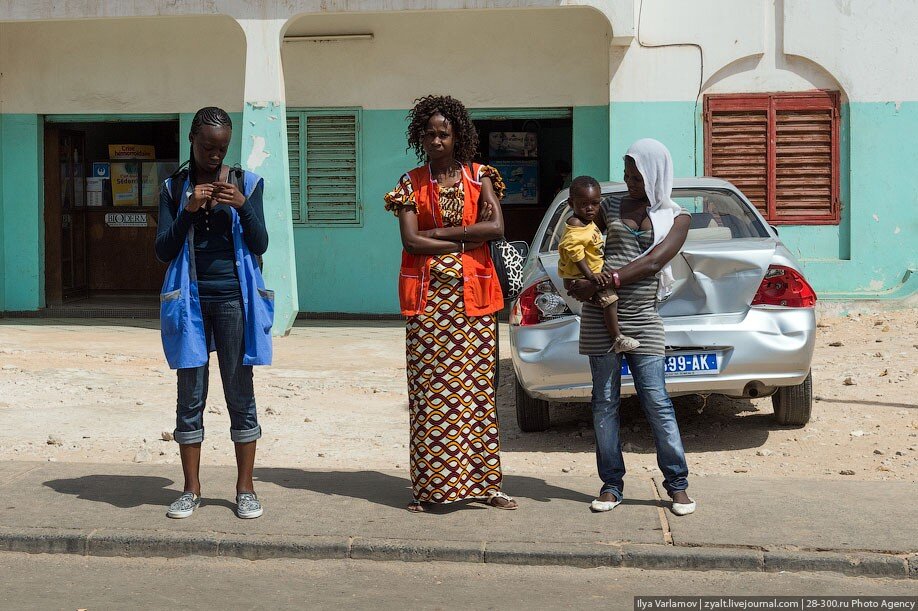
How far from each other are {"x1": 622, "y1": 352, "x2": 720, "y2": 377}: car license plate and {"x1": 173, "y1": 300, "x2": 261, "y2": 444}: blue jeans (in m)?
2.22

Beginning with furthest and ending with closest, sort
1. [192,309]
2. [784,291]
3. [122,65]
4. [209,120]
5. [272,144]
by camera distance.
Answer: [122,65], [272,144], [784,291], [192,309], [209,120]

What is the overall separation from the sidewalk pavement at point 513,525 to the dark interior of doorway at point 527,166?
29.9 ft

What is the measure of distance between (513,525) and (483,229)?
135 centimetres

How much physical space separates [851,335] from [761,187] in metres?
2.21

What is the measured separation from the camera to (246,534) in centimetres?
511

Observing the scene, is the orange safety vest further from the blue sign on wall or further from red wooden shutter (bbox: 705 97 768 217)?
the blue sign on wall

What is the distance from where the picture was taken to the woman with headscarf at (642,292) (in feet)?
17.0

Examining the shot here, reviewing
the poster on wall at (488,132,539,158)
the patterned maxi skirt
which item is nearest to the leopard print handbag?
the patterned maxi skirt

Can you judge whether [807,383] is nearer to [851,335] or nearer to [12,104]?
[851,335]

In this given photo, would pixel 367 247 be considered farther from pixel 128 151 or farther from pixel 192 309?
pixel 192 309

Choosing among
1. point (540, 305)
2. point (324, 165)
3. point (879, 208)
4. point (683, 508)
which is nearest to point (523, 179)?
point (324, 165)

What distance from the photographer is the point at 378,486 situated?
601cm

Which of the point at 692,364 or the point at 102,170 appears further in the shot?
the point at 102,170

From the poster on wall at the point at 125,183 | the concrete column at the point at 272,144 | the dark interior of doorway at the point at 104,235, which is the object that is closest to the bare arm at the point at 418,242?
the concrete column at the point at 272,144
